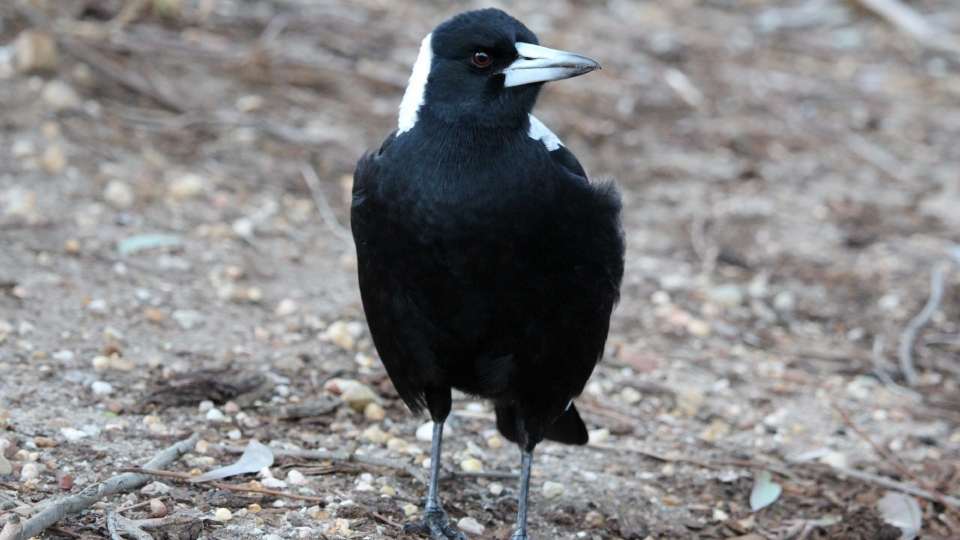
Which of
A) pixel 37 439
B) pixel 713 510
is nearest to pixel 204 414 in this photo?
pixel 37 439

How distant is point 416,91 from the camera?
2.68m

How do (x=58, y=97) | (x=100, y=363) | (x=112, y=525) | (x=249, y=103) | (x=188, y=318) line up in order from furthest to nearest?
(x=249, y=103)
(x=58, y=97)
(x=188, y=318)
(x=100, y=363)
(x=112, y=525)

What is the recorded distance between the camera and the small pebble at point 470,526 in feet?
9.14

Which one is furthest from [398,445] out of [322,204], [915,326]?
[915,326]

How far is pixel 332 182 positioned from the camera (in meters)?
4.82

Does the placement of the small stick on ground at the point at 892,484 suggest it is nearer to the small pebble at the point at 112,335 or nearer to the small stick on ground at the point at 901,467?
the small stick on ground at the point at 901,467

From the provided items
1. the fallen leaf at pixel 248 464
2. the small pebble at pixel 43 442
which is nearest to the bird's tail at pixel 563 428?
the fallen leaf at pixel 248 464

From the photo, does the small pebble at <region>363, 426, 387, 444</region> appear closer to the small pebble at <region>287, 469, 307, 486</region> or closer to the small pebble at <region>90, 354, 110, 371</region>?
the small pebble at <region>287, 469, 307, 486</region>

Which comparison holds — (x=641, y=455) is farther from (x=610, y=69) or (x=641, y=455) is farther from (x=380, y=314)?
(x=610, y=69)

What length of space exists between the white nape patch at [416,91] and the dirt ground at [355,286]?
Result: 93 centimetres

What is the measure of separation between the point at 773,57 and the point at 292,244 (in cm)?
423

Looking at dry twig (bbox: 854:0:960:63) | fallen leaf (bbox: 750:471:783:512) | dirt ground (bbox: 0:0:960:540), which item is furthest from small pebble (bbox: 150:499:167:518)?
dry twig (bbox: 854:0:960:63)

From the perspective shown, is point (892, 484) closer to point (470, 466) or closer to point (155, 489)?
point (470, 466)

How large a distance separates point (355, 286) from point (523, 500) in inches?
61.0
